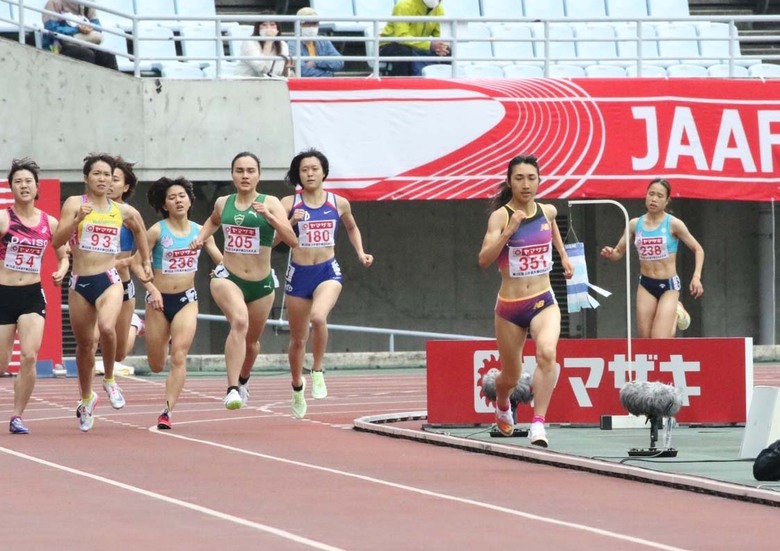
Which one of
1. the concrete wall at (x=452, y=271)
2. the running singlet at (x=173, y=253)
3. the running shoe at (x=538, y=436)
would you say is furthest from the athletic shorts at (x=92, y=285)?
the concrete wall at (x=452, y=271)

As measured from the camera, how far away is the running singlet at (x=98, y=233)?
590 inches

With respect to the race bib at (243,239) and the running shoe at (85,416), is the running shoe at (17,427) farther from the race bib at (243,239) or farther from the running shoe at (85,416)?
the race bib at (243,239)

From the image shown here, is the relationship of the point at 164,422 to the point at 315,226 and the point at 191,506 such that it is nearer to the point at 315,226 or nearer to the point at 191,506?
the point at 315,226

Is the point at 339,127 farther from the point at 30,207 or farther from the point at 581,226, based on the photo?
the point at 30,207

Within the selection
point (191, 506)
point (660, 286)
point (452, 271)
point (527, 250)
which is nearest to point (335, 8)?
point (452, 271)

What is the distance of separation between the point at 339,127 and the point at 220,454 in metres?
13.3

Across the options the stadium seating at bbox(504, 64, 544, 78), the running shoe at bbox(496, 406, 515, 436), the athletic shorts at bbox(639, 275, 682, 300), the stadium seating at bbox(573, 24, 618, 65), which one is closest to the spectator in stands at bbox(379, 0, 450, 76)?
the stadium seating at bbox(504, 64, 544, 78)

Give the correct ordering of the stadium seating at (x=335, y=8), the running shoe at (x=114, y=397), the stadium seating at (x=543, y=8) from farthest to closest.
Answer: the stadium seating at (x=543, y=8) < the stadium seating at (x=335, y=8) < the running shoe at (x=114, y=397)

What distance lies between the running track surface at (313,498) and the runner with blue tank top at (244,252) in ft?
3.13

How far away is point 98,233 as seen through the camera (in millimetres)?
15039

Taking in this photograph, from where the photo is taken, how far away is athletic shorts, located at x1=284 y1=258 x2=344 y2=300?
15.9 meters

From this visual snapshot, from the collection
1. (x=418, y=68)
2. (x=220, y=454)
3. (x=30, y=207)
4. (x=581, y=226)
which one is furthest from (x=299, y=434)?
(x=581, y=226)

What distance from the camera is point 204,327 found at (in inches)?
1134

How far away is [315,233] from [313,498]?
19.2 ft
